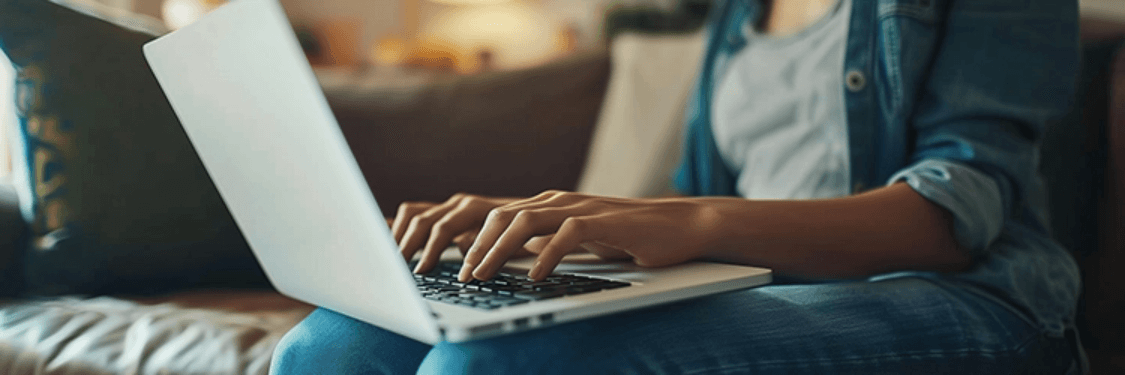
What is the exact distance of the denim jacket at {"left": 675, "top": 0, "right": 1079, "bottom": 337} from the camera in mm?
604

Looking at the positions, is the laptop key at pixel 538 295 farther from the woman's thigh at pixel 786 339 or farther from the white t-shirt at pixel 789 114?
the white t-shirt at pixel 789 114

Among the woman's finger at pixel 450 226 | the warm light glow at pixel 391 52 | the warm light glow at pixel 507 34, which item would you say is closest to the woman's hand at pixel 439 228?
the woman's finger at pixel 450 226

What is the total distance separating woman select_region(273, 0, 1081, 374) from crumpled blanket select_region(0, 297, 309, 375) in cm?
16

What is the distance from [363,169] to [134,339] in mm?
454

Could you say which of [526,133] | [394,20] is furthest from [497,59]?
[526,133]

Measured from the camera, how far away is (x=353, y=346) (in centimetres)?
50

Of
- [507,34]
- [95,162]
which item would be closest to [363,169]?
[95,162]

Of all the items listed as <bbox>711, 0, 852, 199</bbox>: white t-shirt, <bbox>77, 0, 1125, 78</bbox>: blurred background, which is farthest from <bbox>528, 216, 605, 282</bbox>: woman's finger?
<bbox>77, 0, 1125, 78</bbox>: blurred background

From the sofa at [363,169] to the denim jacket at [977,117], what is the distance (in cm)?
35

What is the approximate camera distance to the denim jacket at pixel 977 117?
604 mm

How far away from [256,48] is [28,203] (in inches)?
23.5

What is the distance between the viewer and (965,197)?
596 mm

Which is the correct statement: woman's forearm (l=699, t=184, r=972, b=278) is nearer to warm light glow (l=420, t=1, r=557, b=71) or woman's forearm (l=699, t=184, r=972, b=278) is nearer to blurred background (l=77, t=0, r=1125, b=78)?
blurred background (l=77, t=0, r=1125, b=78)

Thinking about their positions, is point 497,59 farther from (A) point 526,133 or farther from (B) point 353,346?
(B) point 353,346
